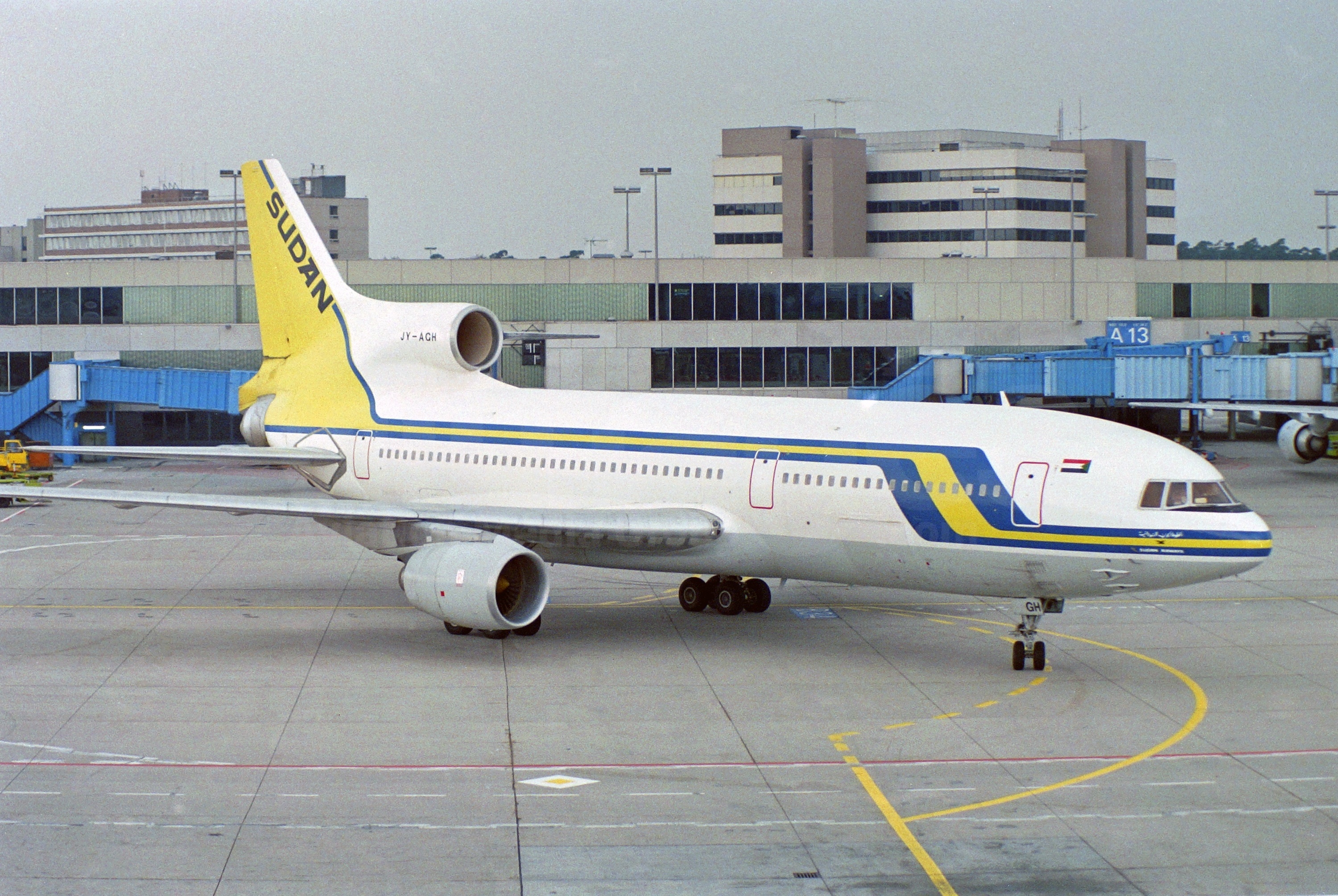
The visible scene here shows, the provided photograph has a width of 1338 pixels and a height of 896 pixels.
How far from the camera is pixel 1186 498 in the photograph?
944 inches

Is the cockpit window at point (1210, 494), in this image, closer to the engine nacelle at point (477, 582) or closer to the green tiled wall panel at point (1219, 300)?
the engine nacelle at point (477, 582)

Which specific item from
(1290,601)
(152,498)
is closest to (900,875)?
(152,498)

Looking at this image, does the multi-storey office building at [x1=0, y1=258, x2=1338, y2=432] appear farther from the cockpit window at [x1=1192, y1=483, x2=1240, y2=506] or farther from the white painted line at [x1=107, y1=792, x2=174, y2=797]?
the white painted line at [x1=107, y1=792, x2=174, y2=797]

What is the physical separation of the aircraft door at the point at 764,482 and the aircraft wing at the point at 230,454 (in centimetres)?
1123

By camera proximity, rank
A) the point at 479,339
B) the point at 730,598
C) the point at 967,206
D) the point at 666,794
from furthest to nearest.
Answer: the point at 967,206
the point at 479,339
the point at 730,598
the point at 666,794

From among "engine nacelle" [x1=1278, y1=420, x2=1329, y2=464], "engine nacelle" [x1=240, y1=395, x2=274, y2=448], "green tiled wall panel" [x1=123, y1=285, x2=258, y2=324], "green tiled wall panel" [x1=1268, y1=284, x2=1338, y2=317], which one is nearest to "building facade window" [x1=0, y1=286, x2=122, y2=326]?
"green tiled wall panel" [x1=123, y1=285, x2=258, y2=324]

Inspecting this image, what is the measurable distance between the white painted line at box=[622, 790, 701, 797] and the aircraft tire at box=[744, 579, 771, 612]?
1235 cm

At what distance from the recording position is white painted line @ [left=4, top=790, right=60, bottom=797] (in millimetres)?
18828

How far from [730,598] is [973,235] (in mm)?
133799

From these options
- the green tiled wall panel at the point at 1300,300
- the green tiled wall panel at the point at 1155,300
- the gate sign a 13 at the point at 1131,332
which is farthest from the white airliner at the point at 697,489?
the green tiled wall panel at the point at 1300,300

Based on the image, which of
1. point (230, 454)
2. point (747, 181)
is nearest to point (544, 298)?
point (230, 454)

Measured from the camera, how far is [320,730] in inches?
874

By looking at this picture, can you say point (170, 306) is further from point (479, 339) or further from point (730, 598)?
point (730, 598)

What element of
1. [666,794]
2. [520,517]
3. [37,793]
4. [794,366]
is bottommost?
[666,794]
